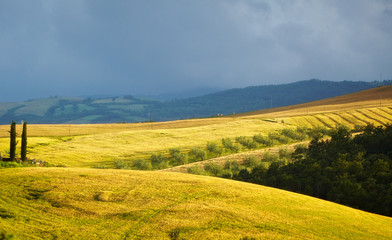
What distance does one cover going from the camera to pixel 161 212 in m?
19.2

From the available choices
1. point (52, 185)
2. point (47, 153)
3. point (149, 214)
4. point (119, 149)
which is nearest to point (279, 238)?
point (149, 214)

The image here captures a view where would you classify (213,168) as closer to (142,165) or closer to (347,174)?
(142,165)

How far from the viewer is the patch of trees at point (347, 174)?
34.5 m

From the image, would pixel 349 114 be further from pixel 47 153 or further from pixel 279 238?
pixel 279 238

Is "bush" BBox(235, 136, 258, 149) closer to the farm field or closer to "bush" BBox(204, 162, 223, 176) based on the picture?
the farm field

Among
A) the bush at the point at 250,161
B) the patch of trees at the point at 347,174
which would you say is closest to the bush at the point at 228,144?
the bush at the point at 250,161

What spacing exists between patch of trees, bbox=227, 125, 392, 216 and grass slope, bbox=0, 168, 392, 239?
13.1 meters

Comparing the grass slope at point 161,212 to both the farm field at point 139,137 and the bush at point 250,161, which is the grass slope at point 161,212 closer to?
the bush at point 250,161

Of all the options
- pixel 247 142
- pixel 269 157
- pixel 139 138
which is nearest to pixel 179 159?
pixel 269 157

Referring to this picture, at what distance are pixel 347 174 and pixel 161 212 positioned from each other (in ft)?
93.1

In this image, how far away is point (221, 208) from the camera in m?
19.7

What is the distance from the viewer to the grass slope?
17422mm

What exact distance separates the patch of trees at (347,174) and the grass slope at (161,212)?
13138mm

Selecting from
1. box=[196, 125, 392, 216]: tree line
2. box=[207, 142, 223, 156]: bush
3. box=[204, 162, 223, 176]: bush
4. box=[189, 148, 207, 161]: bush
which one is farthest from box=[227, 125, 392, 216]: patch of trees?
box=[207, 142, 223, 156]: bush
